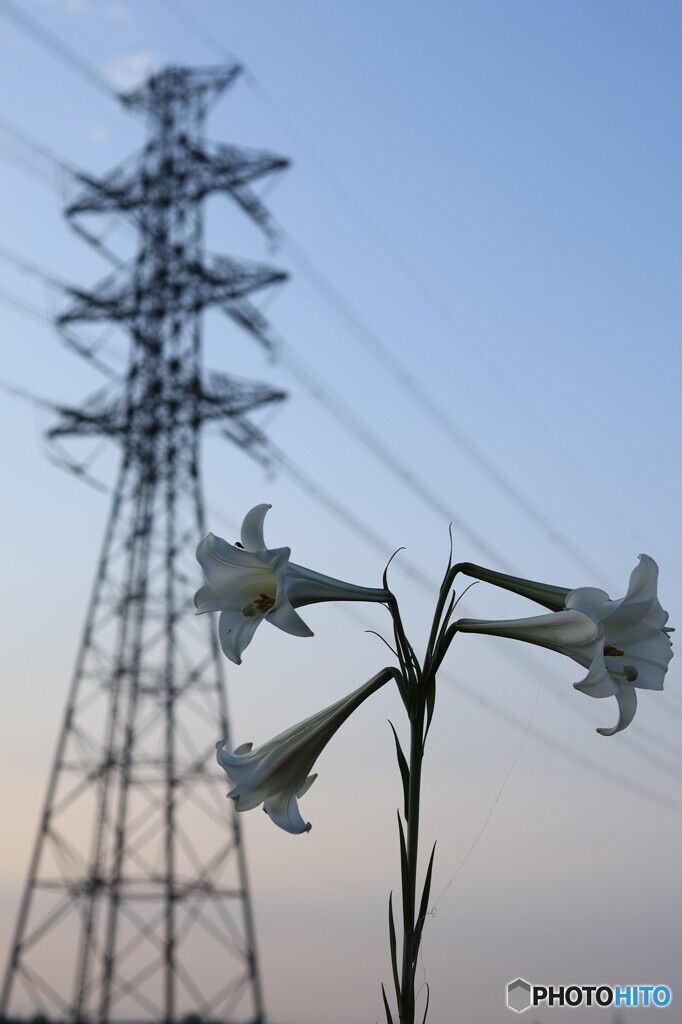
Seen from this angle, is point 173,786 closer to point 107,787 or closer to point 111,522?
point 107,787

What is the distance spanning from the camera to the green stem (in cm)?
287

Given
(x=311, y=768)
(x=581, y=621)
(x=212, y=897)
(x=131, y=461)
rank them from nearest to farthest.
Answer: (x=581, y=621)
(x=311, y=768)
(x=212, y=897)
(x=131, y=461)

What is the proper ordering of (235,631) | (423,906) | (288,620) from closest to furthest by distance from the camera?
(288,620)
(423,906)
(235,631)

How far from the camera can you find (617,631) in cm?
297

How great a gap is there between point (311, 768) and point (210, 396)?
16.0 m

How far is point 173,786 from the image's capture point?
16844mm

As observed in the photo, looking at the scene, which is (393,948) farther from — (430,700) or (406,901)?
(430,700)

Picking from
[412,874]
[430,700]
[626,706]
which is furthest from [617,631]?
[412,874]

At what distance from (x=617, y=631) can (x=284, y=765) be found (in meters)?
0.82

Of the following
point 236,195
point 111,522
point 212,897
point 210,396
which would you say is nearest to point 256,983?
point 212,897

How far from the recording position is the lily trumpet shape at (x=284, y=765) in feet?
9.82

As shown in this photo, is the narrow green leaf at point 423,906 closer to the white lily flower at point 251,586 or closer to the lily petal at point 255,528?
the white lily flower at point 251,586

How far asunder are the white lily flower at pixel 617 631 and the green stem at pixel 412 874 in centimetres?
26

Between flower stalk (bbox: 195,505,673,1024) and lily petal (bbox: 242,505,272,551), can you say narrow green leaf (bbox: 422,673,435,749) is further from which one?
lily petal (bbox: 242,505,272,551)
